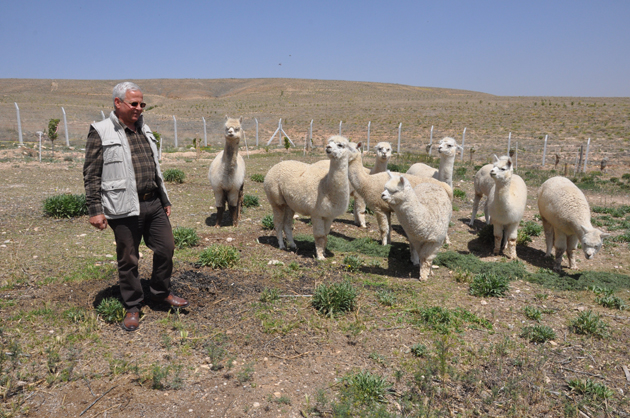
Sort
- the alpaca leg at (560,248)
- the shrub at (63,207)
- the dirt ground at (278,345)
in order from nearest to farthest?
1. the dirt ground at (278,345)
2. the alpaca leg at (560,248)
3. the shrub at (63,207)

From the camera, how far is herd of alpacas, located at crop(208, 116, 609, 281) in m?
6.29

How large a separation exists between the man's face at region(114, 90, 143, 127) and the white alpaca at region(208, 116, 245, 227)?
4140mm

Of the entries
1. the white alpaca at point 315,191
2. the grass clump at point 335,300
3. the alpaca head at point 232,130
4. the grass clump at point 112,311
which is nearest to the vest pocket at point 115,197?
the grass clump at point 112,311

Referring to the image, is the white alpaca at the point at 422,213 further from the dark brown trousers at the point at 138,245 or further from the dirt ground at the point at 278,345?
the dark brown trousers at the point at 138,245

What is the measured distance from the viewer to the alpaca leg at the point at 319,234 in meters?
7.06

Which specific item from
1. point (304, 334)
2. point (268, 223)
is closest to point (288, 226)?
point (268, 223)

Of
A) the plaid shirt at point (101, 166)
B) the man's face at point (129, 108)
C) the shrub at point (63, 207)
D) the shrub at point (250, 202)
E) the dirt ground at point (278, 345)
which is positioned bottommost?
the dirt ground at point (278, 345)

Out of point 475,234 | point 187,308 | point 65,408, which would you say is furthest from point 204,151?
point 65,408

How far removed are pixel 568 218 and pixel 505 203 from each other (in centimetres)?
109

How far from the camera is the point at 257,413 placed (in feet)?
11.1

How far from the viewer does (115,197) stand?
4.12 m

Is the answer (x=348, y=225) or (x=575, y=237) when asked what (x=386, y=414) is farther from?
(x=348, y=225)

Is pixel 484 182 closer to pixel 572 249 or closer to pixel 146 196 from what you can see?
pixel 572 249

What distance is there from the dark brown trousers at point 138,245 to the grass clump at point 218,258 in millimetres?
1566
